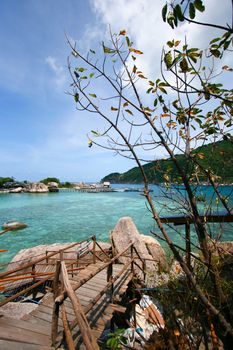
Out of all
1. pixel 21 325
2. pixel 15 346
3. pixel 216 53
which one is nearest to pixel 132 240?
pixel 21 325

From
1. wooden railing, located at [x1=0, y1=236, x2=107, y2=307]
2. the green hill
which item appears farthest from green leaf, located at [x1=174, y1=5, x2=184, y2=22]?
wooden railing, located at [x1=0, y1=236, x2=107, y2=307]

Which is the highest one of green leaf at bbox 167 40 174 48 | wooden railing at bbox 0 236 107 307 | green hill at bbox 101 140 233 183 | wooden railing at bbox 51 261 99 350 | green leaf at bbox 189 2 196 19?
green leaf at bbox 167 40 174 48

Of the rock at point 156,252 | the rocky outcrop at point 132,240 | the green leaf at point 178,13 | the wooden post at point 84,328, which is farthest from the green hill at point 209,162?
the rock at point 156,252

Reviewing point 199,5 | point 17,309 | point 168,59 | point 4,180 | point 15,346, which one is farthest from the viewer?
A: point 4,180

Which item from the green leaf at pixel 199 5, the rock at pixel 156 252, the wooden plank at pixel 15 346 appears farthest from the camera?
the rock at pixel 156 252

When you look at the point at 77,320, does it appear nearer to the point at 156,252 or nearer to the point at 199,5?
the point at 199,5

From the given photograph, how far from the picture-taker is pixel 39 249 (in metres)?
12.1

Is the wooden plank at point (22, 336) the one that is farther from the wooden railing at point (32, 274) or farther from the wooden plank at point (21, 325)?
the wooden railing at point (32, 274)

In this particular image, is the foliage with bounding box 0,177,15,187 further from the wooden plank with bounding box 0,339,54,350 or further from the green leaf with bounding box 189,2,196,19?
the green leaf with bounding box 189,2,196,19

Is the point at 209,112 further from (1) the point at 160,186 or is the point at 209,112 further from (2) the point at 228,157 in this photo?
(1) the point at 160,186

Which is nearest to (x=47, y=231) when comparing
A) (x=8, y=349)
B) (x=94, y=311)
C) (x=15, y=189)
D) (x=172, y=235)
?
(x=172, y=235)

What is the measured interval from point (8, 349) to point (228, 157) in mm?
3164

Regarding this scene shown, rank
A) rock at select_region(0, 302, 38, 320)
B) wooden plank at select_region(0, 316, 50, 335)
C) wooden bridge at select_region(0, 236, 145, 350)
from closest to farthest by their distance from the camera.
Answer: wooden bridge at select_region(0, 236, 145, 350) < wooden plank at select_region(0, 316, 50, 335) < rock at select_region(0, 302, 38, 320)

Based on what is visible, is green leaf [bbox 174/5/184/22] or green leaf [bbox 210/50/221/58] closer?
green leaf [bbox 174/5/184/22]
